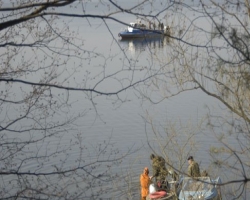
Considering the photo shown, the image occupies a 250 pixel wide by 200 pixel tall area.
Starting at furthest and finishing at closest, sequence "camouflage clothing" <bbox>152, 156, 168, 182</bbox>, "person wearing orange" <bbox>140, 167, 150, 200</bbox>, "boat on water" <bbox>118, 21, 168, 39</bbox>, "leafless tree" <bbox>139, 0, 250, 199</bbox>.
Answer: "person wearing orange" <bbox>140, 167, 150, 200</bbox> < "camouflage clothing" <bbox>152, 156, 168, 182</bbox> < "leafless tree" <bbox>139, 0, 250, 199</bbox> < "boat on water" <bbox>118, 21, 168, 39</bbox>

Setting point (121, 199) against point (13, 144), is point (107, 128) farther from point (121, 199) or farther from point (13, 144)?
point (13, 144)

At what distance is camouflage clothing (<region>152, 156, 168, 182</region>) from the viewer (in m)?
12.4

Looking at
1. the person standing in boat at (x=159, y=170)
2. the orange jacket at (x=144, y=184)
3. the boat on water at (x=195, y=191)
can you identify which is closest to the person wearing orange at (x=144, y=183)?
the orange jacket at (x=144, y=184)

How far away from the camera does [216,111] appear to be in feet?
53.2

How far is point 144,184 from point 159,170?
101 cm

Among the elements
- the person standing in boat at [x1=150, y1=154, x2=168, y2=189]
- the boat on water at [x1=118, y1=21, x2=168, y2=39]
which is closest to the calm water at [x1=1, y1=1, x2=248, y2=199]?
the person standing in boat at [x1=150, y1=154, x2=168, y2=189]

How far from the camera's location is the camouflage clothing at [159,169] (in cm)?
1236

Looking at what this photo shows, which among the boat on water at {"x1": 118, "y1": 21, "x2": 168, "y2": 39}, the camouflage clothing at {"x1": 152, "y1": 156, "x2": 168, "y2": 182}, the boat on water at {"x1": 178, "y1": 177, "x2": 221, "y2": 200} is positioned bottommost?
the boat on water at {"x1": 178, "y1": 177, "x2": 221, "y2": 200}

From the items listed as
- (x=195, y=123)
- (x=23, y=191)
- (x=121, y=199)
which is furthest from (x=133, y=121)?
(x=23, y=191)

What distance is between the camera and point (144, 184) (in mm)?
13703

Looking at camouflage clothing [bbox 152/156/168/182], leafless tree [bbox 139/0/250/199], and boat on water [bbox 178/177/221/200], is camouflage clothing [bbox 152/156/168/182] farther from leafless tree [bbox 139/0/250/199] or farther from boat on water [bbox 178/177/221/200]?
leafless tree [bbox 139/0/250/199]

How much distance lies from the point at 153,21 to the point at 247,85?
3816mm

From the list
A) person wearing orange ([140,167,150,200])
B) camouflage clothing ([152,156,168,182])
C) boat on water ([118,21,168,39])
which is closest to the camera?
boat on water ([118,21,168,39])

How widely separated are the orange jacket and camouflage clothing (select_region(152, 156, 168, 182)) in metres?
0.25
